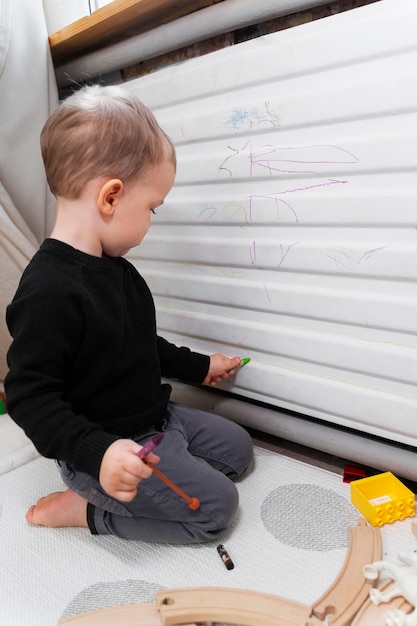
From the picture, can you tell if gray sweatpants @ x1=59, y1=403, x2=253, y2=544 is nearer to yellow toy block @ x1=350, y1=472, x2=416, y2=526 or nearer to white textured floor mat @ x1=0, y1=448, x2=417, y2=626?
white textured floor mat @ x1=0, y1=448, x2=417, y2=626

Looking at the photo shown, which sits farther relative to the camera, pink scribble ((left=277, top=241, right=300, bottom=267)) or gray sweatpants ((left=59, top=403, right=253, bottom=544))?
pink scribble ((left=277, top=241, right=300, bottom=267))

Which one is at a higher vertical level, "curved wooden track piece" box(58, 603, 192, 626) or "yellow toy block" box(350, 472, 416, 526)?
"curved wooden track piece" box(58, 603, 192, 626)

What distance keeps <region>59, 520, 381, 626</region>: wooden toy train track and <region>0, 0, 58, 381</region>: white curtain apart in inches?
26.1

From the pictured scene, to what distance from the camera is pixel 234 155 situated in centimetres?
86

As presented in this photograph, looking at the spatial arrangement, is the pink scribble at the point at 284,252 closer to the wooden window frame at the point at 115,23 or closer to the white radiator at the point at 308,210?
the white radiator at the point at 308,210

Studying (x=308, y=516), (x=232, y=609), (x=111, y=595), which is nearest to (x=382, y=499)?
(x=308, y=516)

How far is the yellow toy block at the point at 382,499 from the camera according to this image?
736 millimetres

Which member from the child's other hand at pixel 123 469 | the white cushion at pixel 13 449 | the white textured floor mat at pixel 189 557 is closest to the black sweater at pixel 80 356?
the child's other hand at pixel 123 469

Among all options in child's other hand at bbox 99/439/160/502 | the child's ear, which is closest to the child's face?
the child's ear

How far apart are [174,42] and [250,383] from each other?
23.5 inches

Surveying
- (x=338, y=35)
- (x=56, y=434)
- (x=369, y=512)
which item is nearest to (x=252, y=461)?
(x=369, y=512)

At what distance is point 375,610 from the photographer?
0.59m

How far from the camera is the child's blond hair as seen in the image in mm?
697

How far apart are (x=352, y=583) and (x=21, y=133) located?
3.24 feet
